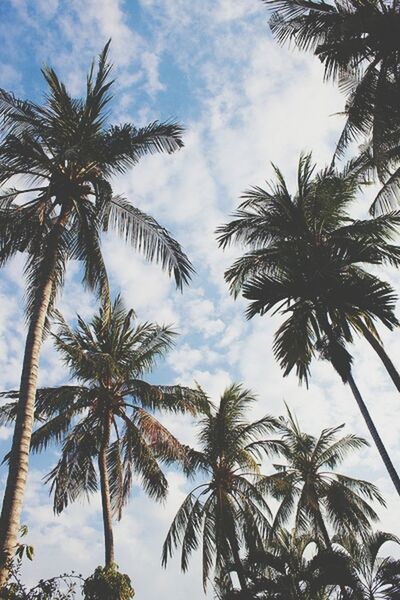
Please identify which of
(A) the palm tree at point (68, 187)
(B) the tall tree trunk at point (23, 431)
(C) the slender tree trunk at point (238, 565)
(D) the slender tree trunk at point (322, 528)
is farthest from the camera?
(D) the slender tree trunk at point (322, 528)

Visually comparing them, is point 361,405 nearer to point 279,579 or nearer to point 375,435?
point 375,435

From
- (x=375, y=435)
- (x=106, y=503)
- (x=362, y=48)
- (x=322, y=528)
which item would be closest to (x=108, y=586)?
(x=106, y=503)

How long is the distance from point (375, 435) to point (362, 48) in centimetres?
885

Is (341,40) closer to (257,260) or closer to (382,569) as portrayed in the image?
(257,260)

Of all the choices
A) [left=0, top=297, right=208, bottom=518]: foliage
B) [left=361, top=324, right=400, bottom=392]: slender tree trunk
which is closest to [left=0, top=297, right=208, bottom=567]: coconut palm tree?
[left=0, top=297, right=208, bottom=518]: foliage

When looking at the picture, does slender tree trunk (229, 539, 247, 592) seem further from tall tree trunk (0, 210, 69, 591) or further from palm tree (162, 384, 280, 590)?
tall tree trunk (0, 210, 69, 591)

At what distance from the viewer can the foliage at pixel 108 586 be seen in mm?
11039

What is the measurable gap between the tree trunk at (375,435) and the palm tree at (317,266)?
0.02 metres

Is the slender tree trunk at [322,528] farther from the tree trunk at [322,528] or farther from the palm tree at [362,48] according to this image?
the palm tree at [362,48]

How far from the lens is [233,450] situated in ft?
58.3

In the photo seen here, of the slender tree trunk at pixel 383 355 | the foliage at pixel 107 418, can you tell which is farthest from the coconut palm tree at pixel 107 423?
the slender tree trunk at pixel 383 355

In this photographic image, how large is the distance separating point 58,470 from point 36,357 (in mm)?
7486

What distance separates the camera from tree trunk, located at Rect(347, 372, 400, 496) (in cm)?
1134

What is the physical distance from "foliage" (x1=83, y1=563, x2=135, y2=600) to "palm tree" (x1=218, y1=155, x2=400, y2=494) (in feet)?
20.4
